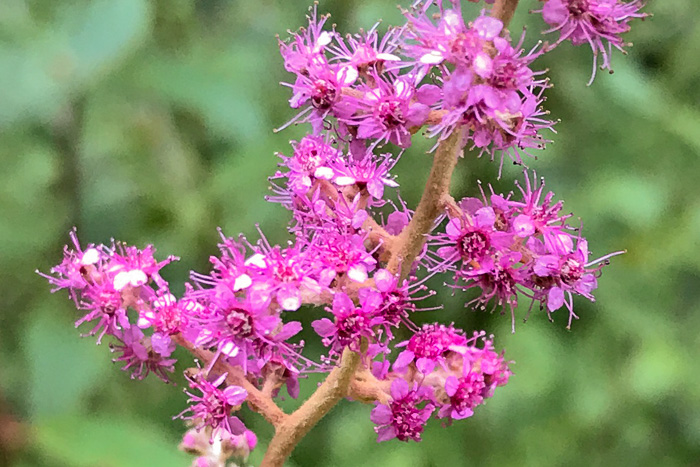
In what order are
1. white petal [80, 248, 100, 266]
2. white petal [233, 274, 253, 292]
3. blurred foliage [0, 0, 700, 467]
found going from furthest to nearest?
blurred foliage [0, 0, 700, 467], white petal [80, 248, 100, 266], white petal [233, 274, 253, 292]

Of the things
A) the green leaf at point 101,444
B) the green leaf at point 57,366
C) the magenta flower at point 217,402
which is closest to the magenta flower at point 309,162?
the magenta flower at point 217,402

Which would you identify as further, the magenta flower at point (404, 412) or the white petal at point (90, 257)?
the white petal at point (90, 257)

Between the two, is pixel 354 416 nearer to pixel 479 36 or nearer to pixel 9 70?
pixel 9 70

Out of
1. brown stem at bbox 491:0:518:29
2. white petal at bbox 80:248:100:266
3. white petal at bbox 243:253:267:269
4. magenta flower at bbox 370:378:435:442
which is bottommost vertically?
magenta flower at bbox 370:378:435:442

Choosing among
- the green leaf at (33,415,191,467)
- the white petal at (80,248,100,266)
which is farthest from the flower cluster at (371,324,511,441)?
the green leaf at (33,415,191,467)

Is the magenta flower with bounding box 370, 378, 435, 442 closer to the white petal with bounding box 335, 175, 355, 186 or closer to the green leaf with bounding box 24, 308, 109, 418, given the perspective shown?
the white petal with bounding box 335, 175, 355, 186

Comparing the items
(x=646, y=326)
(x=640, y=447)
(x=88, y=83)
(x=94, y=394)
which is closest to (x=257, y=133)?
(x=88, y=83)

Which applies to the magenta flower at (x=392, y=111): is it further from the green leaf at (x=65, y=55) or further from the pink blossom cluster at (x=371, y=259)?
the green leaf at (x=65, y=55)
